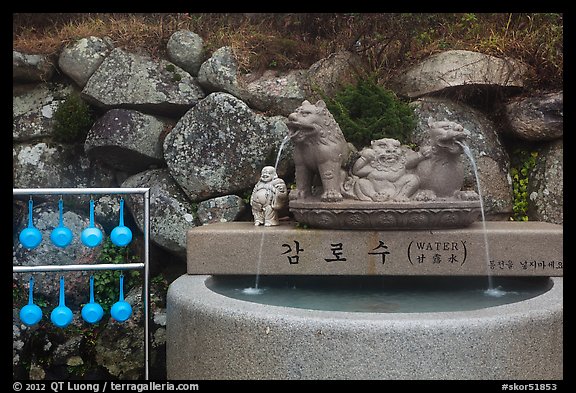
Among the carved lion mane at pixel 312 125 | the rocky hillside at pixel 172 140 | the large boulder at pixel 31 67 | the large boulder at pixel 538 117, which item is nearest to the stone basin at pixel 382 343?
the carved lion mane at pixel 312 125

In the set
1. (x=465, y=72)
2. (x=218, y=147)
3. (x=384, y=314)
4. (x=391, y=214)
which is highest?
(x=465, y=72)

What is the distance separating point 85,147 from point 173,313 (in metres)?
3.01

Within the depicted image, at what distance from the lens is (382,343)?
3438mm

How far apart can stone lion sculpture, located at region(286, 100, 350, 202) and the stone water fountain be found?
12 millimetres

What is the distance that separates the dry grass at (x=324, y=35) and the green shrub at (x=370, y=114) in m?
0.62

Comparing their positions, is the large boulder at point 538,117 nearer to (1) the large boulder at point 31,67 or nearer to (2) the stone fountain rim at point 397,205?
(2) the stone fountain rim at point 397,205

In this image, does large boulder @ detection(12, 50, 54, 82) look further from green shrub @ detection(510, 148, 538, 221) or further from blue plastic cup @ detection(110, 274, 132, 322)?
green shrub @ detection(510, 148, 538, 221)

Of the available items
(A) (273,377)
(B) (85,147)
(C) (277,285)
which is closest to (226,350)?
(A) (273,377)

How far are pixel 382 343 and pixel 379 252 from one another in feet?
5.23

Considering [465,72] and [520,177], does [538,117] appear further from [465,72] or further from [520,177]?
[465,72]

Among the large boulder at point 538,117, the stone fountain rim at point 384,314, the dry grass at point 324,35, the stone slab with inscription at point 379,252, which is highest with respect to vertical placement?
the dry grass at point 324,35

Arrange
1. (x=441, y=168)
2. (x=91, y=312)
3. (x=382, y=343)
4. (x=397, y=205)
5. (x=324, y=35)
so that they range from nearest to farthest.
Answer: (x=382, y=343) → (x=91, y=312) → (x=397, y=205) → (x=441, y=168) → (x=324, y=35)

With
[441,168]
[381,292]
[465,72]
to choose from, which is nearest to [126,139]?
[381,292]

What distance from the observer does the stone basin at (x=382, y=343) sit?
3451mm
